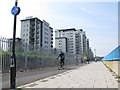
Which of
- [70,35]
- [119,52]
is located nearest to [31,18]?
[70,35]

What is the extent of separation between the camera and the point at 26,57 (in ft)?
36.0

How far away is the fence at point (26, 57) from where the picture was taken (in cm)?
850

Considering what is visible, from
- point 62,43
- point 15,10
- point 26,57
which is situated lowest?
point 26,57

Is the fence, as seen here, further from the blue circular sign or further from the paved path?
the blue circular sign

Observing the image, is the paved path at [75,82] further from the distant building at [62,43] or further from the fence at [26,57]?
the distant building at [62,43]

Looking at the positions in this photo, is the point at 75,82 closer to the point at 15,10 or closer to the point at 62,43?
the point at 15,10

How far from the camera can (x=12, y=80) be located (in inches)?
178

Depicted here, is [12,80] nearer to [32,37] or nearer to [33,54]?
[33,54]

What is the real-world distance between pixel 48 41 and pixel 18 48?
78.9 meters

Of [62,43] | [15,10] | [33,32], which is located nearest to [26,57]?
[15,10]

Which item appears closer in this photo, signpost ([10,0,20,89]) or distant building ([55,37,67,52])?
signpost ([10,0,20,89])

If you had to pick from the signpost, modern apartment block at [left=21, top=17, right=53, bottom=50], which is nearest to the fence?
the signpost

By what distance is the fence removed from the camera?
850 centimetres

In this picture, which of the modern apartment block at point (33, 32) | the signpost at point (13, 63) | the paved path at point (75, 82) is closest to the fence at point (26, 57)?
the paved path at point (75, 82)
